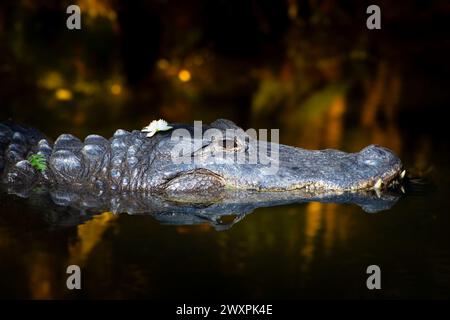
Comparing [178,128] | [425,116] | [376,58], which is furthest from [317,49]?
[178,128]

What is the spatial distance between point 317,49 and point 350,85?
525cm

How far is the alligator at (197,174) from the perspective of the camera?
7.39 meters

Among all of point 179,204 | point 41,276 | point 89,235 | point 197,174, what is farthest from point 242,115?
point 41,276

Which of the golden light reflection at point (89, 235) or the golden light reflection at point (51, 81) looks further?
the golden light reflection at point (51, 81)

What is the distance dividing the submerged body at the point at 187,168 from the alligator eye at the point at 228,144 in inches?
0.4

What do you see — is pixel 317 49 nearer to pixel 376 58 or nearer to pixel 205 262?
pixel 376 58

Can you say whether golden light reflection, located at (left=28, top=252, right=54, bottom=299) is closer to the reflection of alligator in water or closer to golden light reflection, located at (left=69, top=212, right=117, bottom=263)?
golden light reflection, located at (left=69, top=212, right=117, bottom=263)

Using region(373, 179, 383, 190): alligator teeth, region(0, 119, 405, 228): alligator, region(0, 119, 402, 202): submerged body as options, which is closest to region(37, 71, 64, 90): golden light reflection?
region(0, 119, 402, 202): submerged body

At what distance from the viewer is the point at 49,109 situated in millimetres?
13711

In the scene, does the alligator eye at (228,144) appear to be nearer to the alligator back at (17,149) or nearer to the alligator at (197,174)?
the alligator at (197,174)

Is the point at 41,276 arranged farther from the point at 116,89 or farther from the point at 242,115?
the point at 116,89

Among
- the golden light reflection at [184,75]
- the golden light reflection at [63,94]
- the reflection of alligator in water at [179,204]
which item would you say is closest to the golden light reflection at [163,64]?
the golden light reflection at [184,75]

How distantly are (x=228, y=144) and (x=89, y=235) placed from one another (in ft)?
6.63

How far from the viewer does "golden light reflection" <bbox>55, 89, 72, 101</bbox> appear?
15.2 meters
